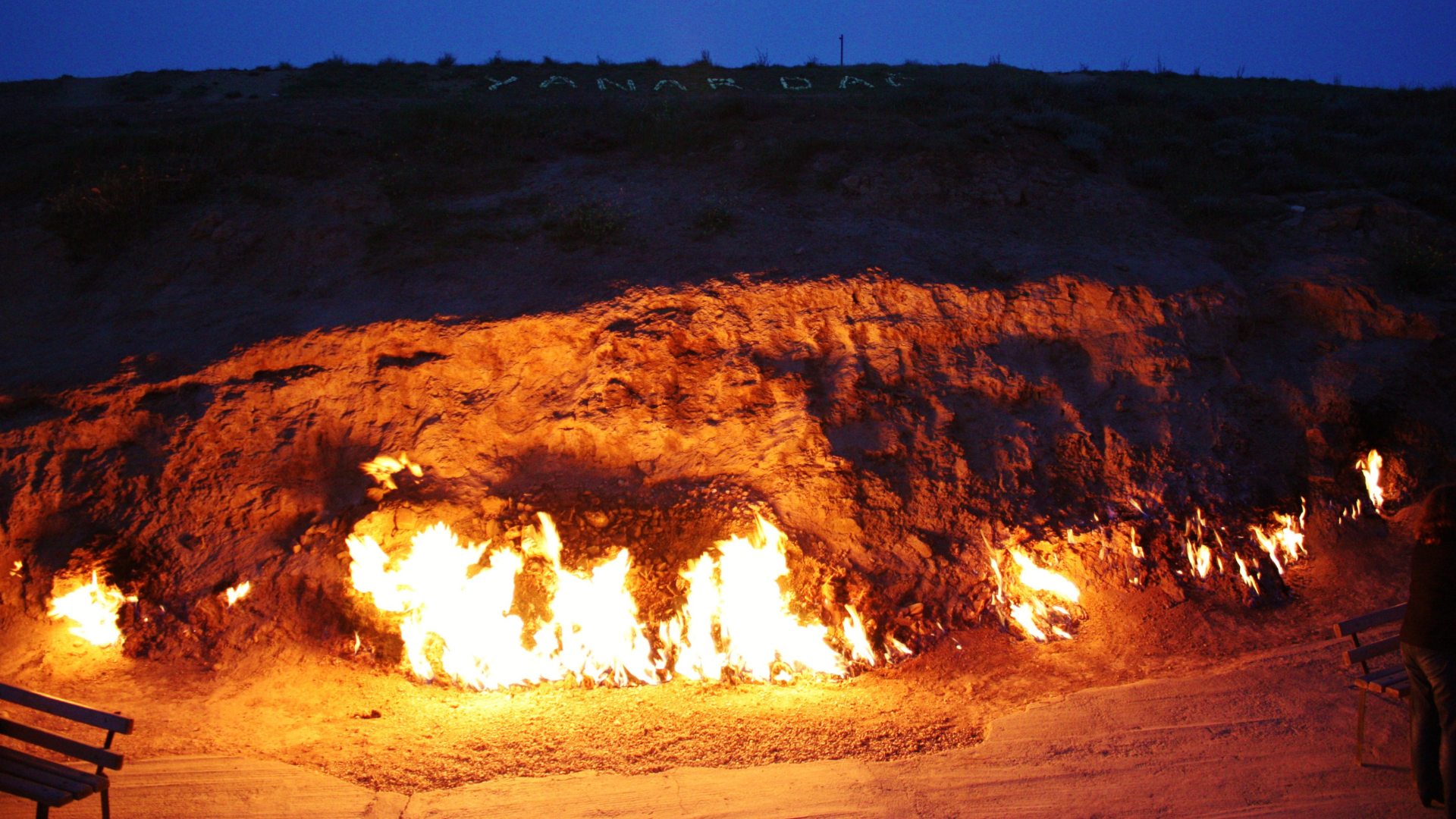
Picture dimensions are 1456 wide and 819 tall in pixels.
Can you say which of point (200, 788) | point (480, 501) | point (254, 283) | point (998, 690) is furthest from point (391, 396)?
point (998, 690)

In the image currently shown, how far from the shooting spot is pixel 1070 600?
6152 mm

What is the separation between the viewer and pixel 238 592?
19.8 feet

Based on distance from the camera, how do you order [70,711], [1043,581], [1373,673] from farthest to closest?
[1043,581], [1373,673], [70,711]

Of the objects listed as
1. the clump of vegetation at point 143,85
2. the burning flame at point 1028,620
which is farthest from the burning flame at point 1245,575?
the clump of vegetation at point 143,85

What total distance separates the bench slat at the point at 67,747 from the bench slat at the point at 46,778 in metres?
0.10

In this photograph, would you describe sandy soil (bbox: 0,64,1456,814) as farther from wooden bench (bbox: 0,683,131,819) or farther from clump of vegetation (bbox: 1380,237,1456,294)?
wooden bench (bbox: 0,683,131,819)

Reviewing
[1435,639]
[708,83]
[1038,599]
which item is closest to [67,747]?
[1038,599]

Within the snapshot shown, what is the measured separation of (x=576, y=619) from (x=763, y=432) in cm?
219

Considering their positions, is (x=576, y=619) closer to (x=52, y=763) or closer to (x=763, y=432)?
(x=763, y=432)

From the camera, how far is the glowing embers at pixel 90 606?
585 centimetres

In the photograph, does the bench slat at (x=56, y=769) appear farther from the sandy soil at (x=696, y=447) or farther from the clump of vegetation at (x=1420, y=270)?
the clump of vegetation at (x=1420, y=270)

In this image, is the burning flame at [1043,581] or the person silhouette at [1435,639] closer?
the person silhouette at [1435,639]

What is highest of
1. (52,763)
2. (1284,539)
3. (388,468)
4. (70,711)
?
(388,468)

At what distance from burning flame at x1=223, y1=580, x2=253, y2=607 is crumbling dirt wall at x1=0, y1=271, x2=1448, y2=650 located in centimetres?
13
